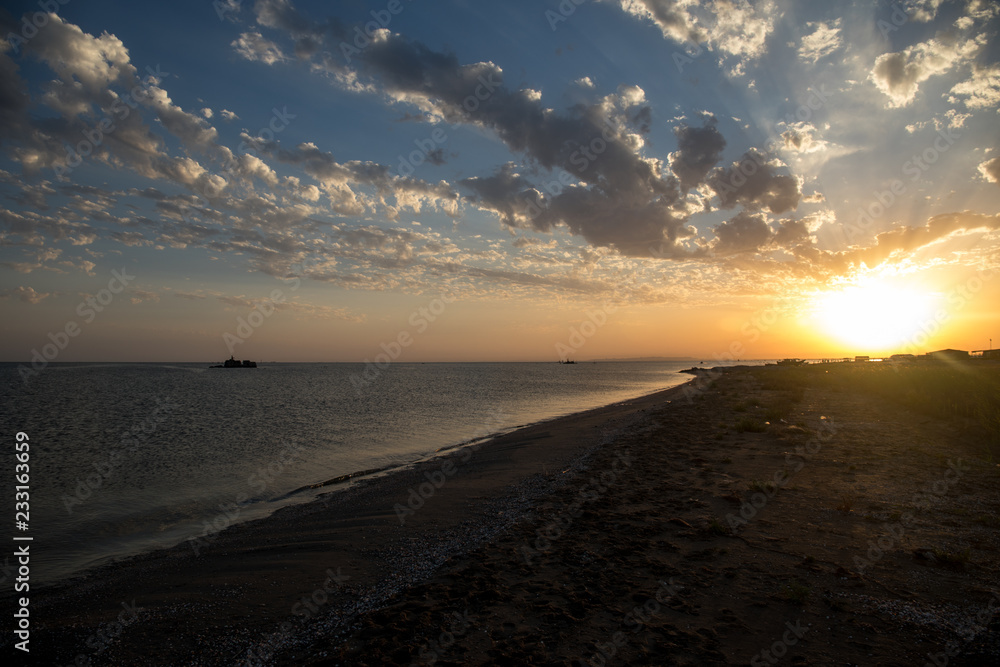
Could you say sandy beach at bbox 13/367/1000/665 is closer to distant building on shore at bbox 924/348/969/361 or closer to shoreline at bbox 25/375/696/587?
shoreline at bbox 25/375/696/587

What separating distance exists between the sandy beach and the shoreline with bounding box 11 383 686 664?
5cm

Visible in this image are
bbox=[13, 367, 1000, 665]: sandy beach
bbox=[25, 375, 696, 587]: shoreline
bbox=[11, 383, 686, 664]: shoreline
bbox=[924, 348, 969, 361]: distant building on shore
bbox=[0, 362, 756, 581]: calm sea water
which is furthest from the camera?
bbox=[924, 348, 969, 361]: distant building on shore

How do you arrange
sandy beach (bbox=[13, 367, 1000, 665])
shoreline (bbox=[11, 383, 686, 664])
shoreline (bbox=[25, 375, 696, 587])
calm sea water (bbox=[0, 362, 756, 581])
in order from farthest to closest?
calm sea water (bbox=[0, 362, 756, 581]) → shoreline (bbox=[25, 375, 696, 587]) → shoreline (bbox=[11, 383, 686, 664]) → sandy beach (bbox=[13, 367, 1000, 665])

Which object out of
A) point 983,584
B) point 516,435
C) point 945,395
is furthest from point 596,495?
point 945,395

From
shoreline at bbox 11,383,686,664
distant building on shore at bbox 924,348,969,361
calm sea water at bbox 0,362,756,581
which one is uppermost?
distant building on shore at bbox 924,348,969,361

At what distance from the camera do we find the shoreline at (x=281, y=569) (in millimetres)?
6535

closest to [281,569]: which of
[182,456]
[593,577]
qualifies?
[593,577]

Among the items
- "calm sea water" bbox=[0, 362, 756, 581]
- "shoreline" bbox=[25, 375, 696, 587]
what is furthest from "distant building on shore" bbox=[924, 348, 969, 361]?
"shoreline" bbox=[25, 375, 696, 587]

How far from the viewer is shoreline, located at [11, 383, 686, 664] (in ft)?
21.4

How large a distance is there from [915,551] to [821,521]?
1750 millimetres

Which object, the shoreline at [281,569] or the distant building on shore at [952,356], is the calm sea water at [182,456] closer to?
the shoreline at [281,569]

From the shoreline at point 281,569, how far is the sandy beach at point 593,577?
0.05 metres

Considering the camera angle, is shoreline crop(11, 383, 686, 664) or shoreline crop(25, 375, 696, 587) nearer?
shoreline crop(11, 383, 686, 664)

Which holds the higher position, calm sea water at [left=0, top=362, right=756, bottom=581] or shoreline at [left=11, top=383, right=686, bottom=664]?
shoreline at [left=11, top=383, right=686, bottom=664]
